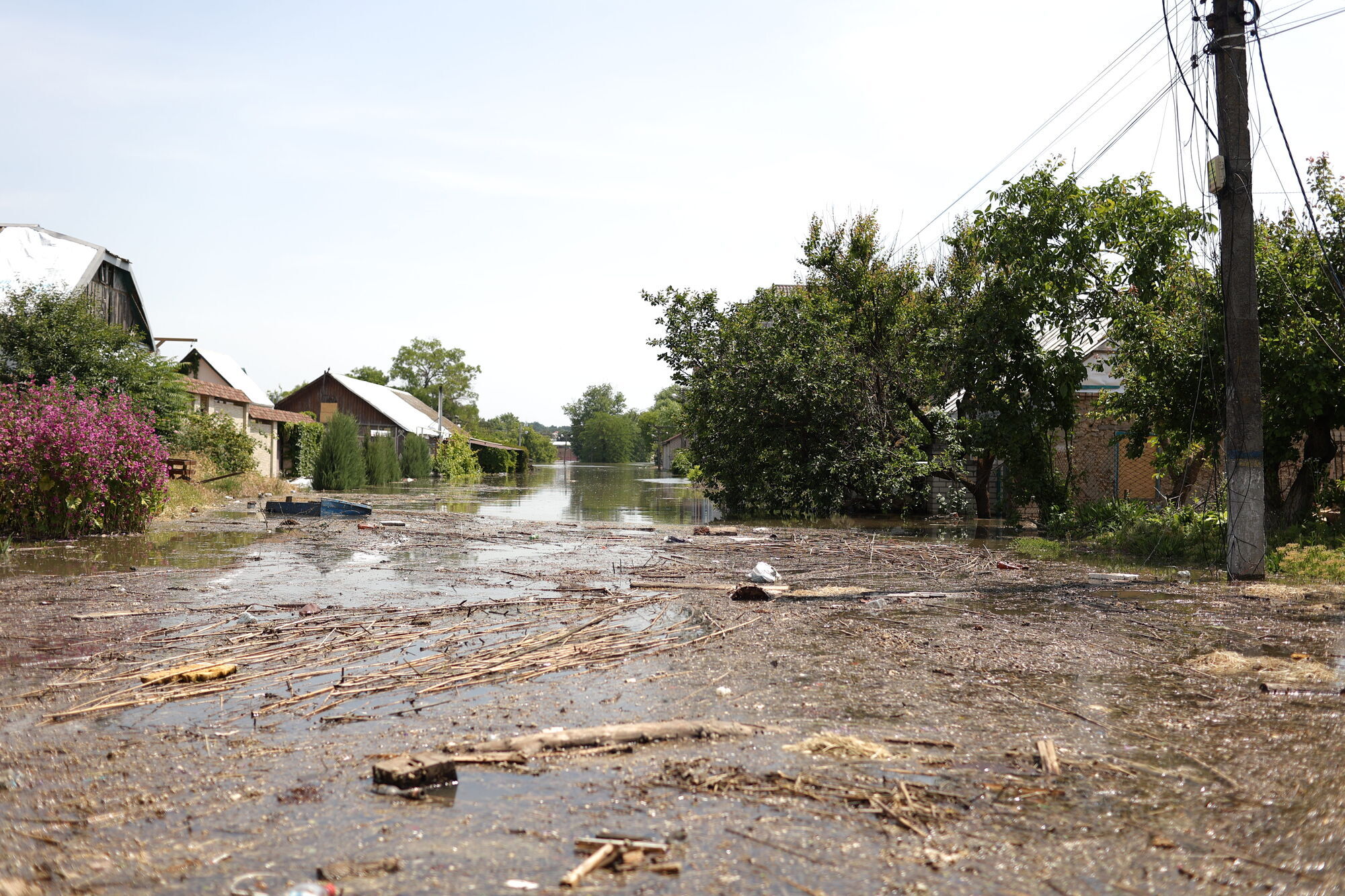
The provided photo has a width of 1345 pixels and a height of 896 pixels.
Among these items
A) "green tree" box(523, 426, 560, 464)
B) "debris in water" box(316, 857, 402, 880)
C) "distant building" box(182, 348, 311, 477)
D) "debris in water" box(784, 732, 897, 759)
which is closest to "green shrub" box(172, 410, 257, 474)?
A: "distant building" box(182, 348, 311, 477)

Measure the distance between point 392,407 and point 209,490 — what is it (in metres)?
36.5

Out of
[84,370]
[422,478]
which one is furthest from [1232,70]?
[422,478]

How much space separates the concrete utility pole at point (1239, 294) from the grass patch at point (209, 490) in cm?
1760

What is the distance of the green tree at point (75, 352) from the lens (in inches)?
834

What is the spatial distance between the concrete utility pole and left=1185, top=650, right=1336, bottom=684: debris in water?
4.62 m

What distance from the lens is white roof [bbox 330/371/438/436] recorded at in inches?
2272

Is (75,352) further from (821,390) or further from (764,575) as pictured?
(764,575)

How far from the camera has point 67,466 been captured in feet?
46.5

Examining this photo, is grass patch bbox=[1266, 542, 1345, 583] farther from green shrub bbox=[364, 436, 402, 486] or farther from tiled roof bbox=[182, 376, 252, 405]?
green shrub bbox=[364, 436, 402, 486]

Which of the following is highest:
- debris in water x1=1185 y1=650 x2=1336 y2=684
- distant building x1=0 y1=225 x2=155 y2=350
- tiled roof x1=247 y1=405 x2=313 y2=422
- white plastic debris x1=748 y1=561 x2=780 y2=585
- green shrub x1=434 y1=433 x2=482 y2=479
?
distant building x1=0 y1=225 x2=155 y2=350

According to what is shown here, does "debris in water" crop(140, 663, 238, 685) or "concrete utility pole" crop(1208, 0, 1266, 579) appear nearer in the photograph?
"debris in water" crop(140, 663, 238, 685)

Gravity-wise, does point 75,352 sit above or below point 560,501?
above

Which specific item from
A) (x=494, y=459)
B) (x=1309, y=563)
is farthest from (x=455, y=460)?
(x=1309, y=563)

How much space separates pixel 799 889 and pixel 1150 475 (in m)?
22.5
